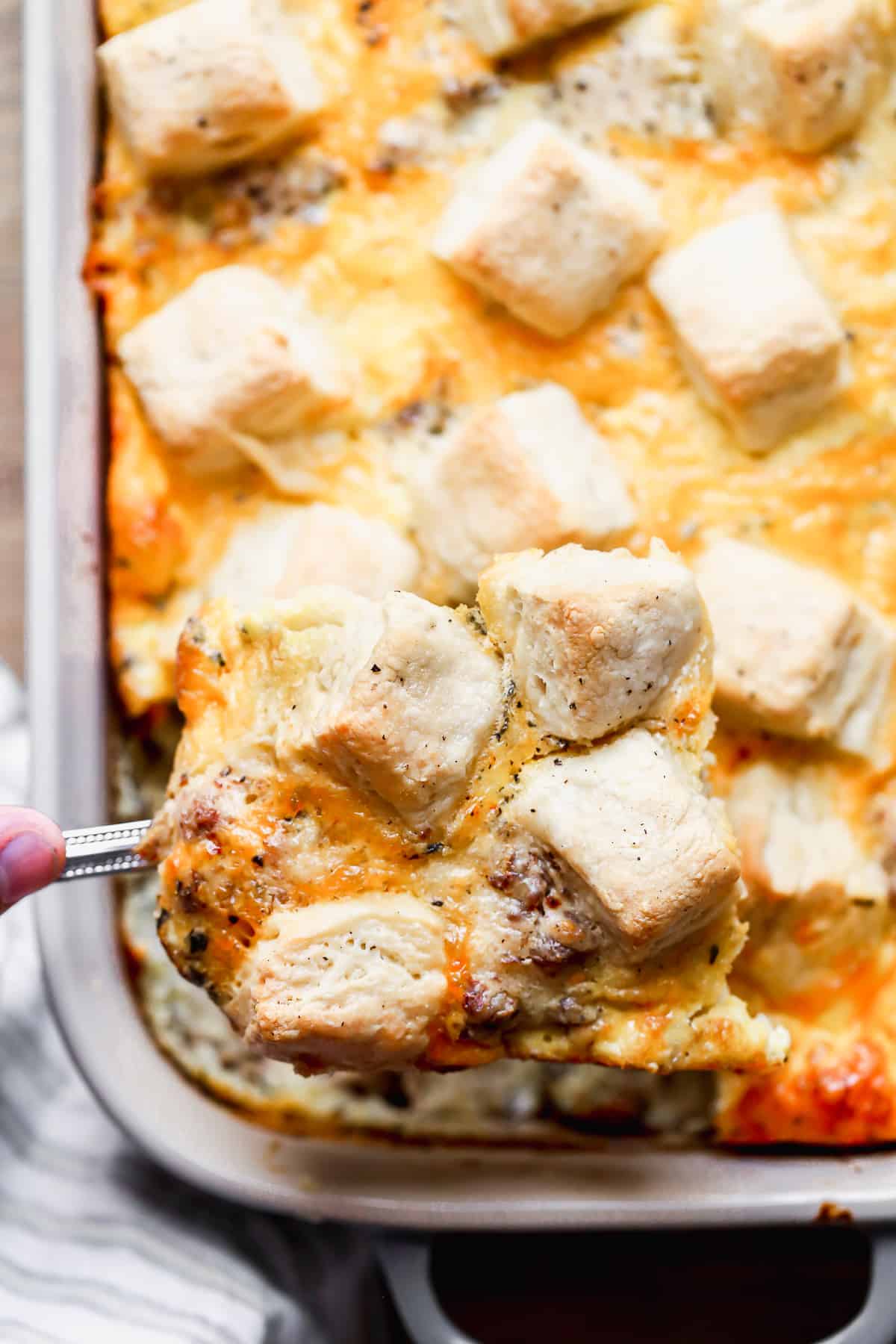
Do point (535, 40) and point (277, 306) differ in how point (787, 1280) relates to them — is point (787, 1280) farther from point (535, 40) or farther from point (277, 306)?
point (535, 40)

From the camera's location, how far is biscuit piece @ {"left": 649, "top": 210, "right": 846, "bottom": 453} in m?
1.77

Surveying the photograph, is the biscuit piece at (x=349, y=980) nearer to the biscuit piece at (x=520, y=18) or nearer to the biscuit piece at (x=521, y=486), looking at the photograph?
the biscuit piece at (x=521, y=486)

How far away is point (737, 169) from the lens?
1.92m

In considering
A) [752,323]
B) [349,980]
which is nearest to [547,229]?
[752,323]

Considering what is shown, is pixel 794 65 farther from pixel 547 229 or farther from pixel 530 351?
pixel 530 351

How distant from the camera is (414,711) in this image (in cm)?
140

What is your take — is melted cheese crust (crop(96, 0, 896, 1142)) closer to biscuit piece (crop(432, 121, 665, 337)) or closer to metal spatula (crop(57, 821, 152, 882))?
biscuit piece (crop(432, 121, 665, 337))

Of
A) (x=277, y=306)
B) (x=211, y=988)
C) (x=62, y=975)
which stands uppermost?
(x=277, y=306)

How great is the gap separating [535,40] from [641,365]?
46 centimetres

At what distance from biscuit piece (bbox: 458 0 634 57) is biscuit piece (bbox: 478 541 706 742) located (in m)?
0.83

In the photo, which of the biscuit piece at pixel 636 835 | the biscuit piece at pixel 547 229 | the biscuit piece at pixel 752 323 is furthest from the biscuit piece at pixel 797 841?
the biscuit piece at pixel 547 229

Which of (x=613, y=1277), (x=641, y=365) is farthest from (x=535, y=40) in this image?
(x=613, y=1277)

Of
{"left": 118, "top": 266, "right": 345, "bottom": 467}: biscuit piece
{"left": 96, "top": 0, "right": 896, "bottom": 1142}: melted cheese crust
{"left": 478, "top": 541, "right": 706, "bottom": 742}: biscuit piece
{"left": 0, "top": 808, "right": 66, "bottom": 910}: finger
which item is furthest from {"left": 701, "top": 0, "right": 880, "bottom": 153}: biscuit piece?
{"left": 0, "top": 808, "right": 66, "bottom": 910}: finger

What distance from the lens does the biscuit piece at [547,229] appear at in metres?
1.79
